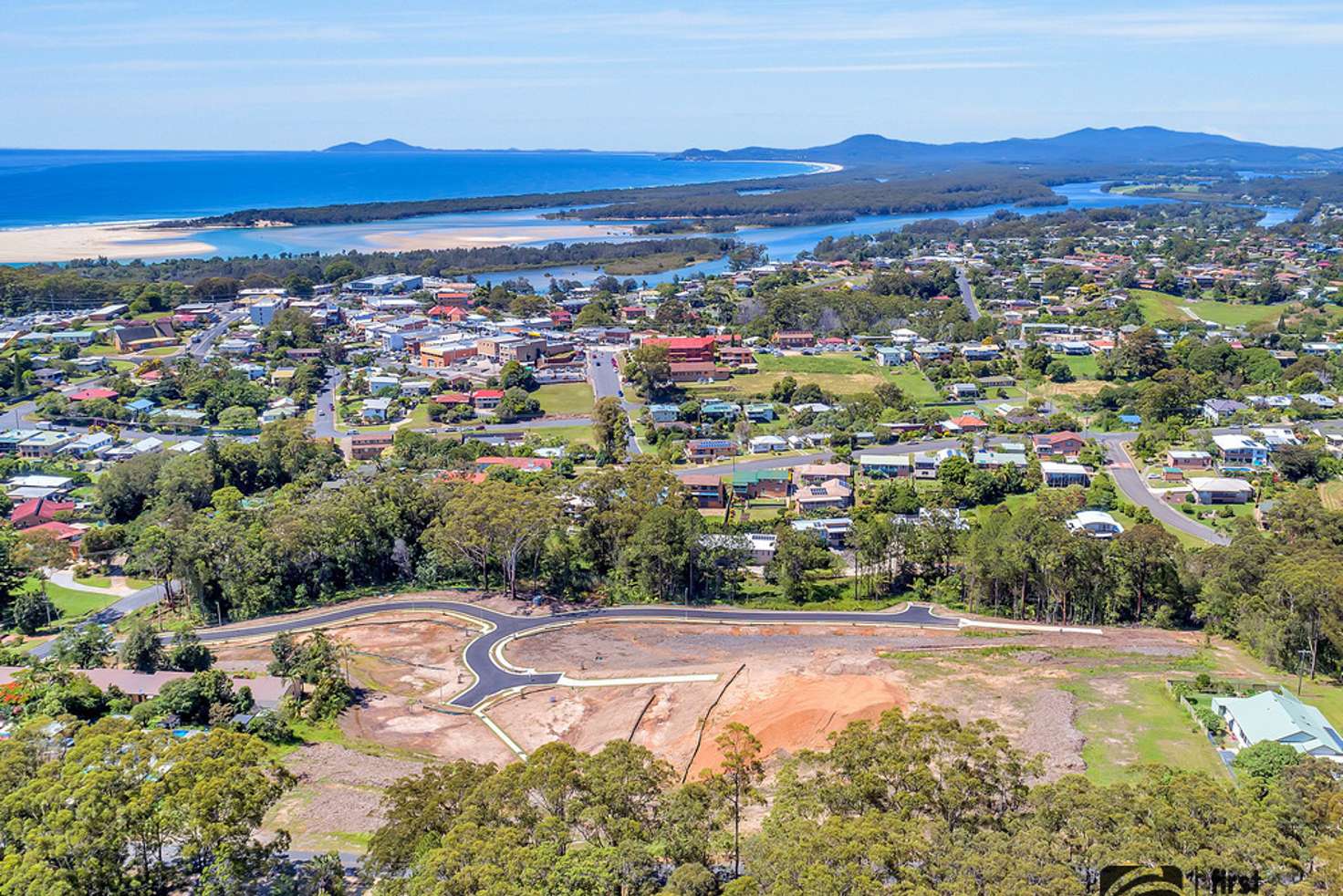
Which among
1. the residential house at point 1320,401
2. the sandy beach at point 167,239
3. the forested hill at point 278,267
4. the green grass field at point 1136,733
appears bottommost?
the green grass field at point 1136,733

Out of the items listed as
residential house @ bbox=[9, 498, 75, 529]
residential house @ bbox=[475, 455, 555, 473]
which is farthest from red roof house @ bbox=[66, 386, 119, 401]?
residential house @ bbox=[475, 455, 555, 473]

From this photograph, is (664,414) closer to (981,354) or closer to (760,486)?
(760,486)

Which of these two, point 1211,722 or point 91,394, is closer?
point 1211,722

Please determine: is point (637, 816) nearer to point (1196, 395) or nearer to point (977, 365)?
point (1196, 395)

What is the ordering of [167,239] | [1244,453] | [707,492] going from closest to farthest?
1. [707,492]
2. [1244,453]
3. [167,239]

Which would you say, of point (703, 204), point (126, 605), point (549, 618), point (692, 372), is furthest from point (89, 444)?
→ point (703, 204)

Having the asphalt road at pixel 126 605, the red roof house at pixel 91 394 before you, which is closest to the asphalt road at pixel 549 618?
the asphalt road at pixel 126 605

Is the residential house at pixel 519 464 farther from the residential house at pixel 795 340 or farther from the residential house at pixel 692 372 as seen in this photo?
the residential house at pixel 795 340

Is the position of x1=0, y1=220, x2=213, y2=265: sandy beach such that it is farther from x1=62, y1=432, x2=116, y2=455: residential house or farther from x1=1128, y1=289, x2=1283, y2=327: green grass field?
x1=1128, y1=289, x2=1283, y2=327: green grass field
